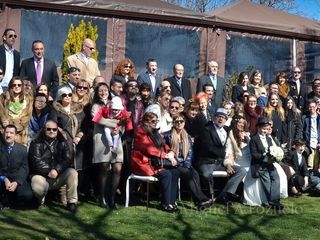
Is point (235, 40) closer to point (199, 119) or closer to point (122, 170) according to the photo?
point (199, 119)

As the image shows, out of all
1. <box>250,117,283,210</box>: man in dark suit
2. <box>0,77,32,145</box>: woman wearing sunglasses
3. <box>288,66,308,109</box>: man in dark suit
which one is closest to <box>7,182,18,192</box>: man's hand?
<box>0,77,32,145</box>: woman wearing sunglasses

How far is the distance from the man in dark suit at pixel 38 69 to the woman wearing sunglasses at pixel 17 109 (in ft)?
3.39

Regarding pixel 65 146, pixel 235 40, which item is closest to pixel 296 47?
pixel 235 40

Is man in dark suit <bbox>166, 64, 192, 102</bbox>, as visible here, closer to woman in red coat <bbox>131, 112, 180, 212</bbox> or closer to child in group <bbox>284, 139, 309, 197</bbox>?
child in group <bbox>284, 139, 309, 197</bbox>

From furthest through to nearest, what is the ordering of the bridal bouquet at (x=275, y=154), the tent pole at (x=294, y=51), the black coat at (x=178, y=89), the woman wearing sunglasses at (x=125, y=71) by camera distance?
1. the tent pole at (x=294, y=51)
2. the black coat at (x=178, y=89)
3. the woman wearing sunglasses at (x=125, y=71)
4. the bridal bouquet at (x=275, y=154)

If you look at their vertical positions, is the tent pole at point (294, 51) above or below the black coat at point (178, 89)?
above

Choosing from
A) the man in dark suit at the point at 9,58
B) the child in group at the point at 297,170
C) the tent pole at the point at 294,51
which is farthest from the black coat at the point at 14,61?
the tent pole at the point at 294,51

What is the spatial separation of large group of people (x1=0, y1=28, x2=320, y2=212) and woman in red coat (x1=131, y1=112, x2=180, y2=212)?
0.05ft

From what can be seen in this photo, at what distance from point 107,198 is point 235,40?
23.2ft

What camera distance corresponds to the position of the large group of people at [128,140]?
334 inches

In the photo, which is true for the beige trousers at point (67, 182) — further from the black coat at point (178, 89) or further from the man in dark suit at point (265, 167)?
the black coat at point (178, 89)

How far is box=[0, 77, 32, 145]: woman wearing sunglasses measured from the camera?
28.6ft

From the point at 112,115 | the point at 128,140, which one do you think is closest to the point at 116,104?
the point at 112,115

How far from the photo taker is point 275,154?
9.21m
